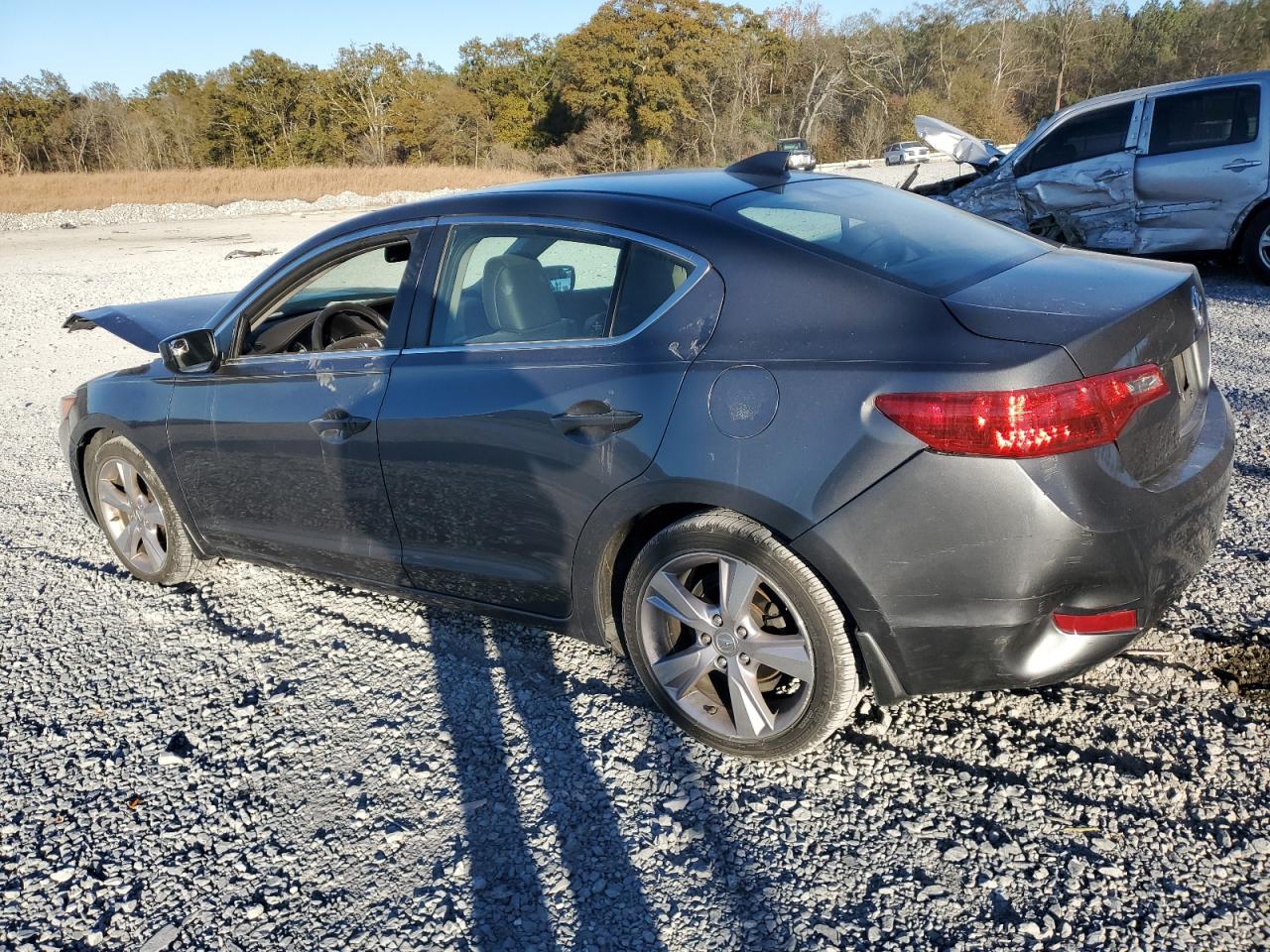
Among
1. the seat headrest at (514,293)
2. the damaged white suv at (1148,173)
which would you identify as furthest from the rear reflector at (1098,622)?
the damaged white suv at (1148,173)

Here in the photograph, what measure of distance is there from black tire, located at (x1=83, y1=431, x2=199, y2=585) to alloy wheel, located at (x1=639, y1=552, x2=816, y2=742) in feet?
8.42

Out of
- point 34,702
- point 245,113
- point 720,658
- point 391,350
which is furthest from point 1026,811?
point 245,113

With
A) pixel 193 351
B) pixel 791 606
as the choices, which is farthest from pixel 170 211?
pixel 791 606

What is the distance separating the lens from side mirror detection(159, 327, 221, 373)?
395cm

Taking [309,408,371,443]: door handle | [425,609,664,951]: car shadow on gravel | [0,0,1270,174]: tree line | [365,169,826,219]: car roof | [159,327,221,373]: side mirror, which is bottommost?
[425,609,664,951]: car shadow on gravel

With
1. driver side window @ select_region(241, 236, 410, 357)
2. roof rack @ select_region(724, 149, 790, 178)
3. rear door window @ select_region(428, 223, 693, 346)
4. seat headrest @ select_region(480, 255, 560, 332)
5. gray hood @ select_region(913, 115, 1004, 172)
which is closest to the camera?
rear door window @ select_region(428, 223, 693, 346)

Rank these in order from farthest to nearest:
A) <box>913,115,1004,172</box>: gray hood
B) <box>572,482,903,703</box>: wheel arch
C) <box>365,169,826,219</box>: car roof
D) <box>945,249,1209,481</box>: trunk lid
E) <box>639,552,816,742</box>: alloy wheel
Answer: <box>913,115,1004,172</box>: gray hood < <box>365,169,826,219</box>: car roof < <box>639,552,816,742</box>: alloy wheel < <box>572,482,903,703</box>: wheel arch < <box>945,249,1209,481</box>: trunk lid

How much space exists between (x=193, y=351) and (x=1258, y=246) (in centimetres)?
930

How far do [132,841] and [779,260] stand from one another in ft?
8.20

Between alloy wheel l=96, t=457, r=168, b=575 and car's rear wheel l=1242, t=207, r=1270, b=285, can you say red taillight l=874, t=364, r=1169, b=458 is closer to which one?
alloy wheel l=96, t=457, r=168, b=575

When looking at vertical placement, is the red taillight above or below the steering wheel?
below

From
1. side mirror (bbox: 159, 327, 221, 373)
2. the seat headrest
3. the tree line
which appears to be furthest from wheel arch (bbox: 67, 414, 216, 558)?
the tree line

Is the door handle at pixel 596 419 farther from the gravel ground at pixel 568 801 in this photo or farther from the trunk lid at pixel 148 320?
the trunk lid at pixel 148 320

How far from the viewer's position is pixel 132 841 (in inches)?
110
